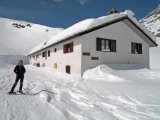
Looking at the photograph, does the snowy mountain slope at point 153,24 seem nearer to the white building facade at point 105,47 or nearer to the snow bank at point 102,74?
the white building facade at point 105,47

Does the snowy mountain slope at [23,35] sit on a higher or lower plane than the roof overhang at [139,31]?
→ higher

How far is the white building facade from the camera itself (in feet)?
45.7

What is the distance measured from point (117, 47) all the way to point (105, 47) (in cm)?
123

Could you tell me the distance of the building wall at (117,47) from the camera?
1398 centimetres

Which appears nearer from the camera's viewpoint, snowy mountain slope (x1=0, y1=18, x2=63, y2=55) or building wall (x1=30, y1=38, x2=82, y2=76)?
building wall (x1=30, y1=38, x2=82, y2=76)

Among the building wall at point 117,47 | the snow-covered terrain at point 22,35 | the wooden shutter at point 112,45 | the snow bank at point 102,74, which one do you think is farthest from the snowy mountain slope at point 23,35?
the snow bank at point 102,74

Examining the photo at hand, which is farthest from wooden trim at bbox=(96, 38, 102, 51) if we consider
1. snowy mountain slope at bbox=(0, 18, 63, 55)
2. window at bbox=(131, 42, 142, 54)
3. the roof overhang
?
snowy mountain slope at bbox=(0, 18, 63, 55)

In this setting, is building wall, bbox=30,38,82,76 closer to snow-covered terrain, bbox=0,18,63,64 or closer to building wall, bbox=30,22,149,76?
building wall, bbox=30,22,149,76

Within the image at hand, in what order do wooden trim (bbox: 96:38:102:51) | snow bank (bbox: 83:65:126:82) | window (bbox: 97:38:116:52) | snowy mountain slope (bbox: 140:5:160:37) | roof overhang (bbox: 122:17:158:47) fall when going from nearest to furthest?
snow bank (bbox: 83:65:126:82) → wooden trim (bbox: 96:38:102:51) → window (bbox: 97:38:116:52) → roof overhang (bbox: 122:17:158:47) → snowy mountain slope (bbox: 140:5:160:37)

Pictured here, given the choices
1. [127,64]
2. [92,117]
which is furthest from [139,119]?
[127,64]

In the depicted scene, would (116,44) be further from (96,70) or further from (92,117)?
(92,117)

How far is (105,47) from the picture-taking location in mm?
15555

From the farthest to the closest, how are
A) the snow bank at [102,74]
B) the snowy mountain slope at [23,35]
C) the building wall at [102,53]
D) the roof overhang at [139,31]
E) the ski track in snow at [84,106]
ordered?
the snowy mountain slope at [23,35] → the roof overhang at [139,31] → the building wall at [102,53] → the snow bank at [102,74] → the ski track in snow at [84,106]

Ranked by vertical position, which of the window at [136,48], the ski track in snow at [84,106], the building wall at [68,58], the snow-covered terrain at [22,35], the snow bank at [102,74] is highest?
the snow-covered terrain at [22,35]
